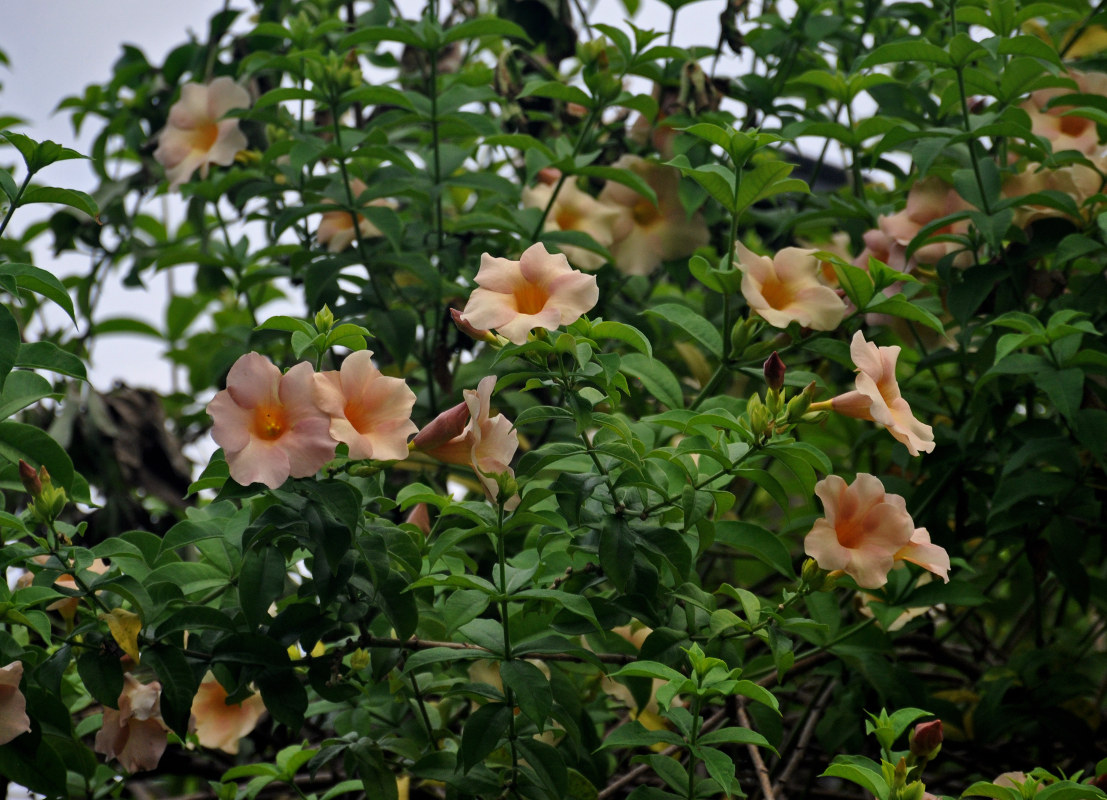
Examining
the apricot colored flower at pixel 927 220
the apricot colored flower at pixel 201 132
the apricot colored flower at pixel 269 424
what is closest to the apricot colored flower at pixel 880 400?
the apricot colored flower at pixel 927 220

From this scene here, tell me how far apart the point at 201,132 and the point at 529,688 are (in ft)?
4.09

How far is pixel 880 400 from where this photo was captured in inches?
42.8

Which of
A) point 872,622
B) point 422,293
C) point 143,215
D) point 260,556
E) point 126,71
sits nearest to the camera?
point 260,556

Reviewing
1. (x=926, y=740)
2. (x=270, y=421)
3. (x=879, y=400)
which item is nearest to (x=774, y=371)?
(x=879, y=400)

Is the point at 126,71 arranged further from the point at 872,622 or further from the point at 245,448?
the point at 872,622

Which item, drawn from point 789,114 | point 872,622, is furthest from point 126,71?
point 872,622

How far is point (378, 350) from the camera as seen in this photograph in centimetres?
194

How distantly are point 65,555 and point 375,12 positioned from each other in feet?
4.00

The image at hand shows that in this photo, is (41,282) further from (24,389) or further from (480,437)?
(480,437)

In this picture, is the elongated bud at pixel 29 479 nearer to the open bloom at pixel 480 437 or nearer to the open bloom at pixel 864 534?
the open bloom at pixel 480 437

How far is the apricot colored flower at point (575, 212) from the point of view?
171cm

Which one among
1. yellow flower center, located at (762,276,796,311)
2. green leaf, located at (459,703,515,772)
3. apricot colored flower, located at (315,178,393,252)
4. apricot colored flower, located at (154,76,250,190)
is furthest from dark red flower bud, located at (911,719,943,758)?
apricot colored flower, located at (154,76,250,190)

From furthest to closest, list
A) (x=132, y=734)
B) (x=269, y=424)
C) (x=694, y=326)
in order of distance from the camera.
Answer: (x=694, y=326)
(x=132, y=734)
(x=269, y=424)

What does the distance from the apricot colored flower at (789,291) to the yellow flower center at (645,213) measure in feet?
1.54
